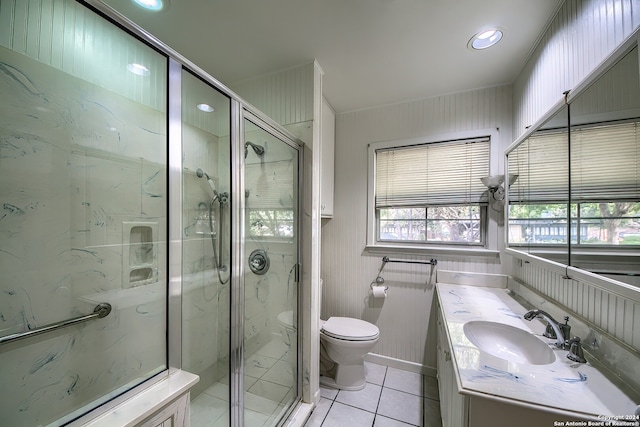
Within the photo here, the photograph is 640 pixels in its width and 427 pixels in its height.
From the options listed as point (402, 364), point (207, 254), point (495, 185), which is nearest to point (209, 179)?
point (207, 254)

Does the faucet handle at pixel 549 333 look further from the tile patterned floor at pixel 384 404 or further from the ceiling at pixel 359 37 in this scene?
the ceiling at pixel 359 37

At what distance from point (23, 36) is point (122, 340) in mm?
1456

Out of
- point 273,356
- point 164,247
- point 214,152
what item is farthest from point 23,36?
point 273,356

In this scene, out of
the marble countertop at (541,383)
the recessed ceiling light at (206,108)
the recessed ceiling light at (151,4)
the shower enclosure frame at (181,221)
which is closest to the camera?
the marble countertop at (541,383)

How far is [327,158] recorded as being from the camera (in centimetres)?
218

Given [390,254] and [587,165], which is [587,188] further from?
Answer: [390,254]

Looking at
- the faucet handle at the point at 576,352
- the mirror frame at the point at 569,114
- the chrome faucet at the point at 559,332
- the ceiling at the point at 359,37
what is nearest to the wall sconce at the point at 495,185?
the mirror frame at the point at 569,114

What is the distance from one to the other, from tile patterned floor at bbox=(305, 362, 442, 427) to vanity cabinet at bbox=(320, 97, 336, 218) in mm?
1443

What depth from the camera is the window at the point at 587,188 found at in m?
0.76

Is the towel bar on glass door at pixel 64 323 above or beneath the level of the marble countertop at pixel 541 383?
above

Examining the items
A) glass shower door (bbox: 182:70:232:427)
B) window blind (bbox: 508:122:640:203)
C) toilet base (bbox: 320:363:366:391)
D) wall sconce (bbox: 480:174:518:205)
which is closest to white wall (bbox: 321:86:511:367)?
wall sconce (bbox: 480:174:518:205)

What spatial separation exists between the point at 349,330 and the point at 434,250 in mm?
986

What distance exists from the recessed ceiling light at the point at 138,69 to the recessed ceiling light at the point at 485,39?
6.12 feet

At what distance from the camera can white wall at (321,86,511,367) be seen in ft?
6.28
